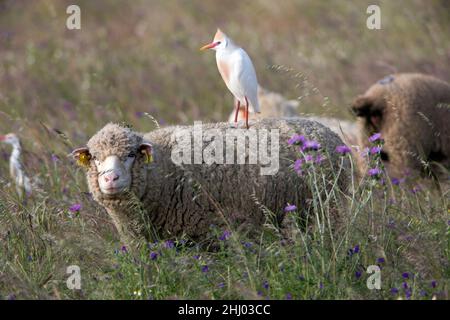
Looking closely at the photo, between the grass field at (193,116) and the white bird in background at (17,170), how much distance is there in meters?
0.12

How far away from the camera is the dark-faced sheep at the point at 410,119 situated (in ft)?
22.8

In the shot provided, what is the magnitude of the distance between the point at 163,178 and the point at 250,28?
34.0 ft

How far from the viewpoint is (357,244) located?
4219 mm

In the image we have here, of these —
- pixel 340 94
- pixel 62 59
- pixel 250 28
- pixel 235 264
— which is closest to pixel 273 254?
pixel 235 264

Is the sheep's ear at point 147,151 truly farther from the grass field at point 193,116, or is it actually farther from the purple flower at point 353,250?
the purple flower at point 353,250

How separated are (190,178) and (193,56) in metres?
8.51

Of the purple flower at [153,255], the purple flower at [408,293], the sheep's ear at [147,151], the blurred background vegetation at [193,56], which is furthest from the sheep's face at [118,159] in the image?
the blurred background vegetation at [193,56]

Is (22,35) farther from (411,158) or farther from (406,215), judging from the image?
(406,215)

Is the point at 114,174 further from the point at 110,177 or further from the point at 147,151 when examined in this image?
the point at 147,151

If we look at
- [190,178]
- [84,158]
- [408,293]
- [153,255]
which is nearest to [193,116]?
[84,158]

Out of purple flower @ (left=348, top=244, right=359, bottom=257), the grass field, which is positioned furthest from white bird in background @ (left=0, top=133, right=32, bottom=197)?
purple flower @ (left=348, top=244, right=359, bottom=257)

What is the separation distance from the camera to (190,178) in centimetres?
466

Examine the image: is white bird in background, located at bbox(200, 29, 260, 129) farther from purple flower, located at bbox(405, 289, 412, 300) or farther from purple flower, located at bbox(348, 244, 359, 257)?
purple flower, located at bbox(405, 289, 412, 300)

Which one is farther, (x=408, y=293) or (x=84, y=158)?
(x=84, y=158)
